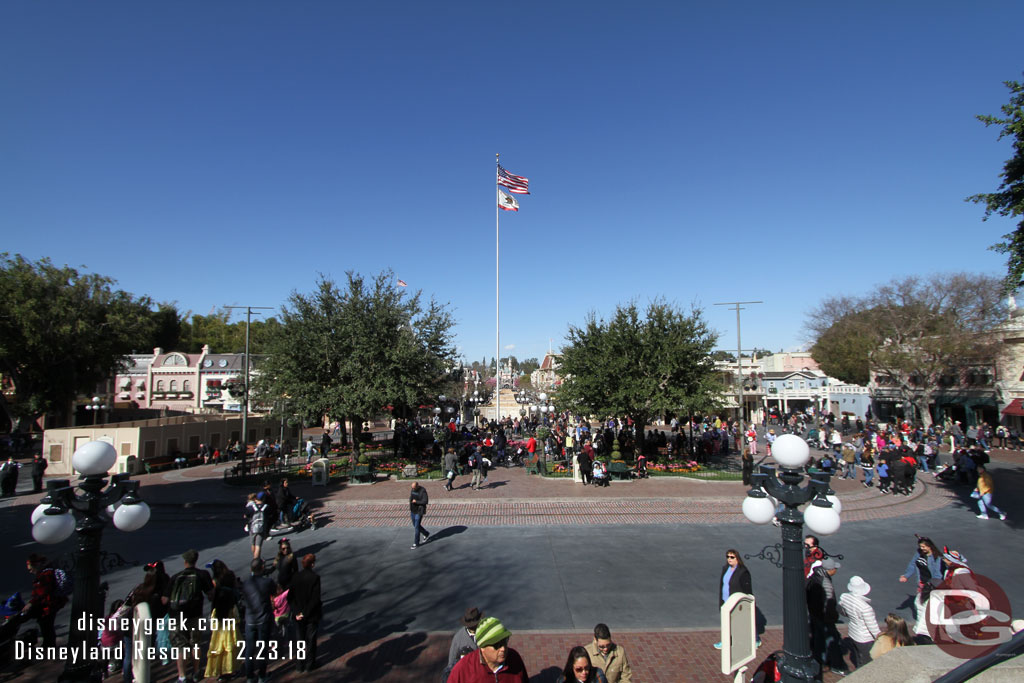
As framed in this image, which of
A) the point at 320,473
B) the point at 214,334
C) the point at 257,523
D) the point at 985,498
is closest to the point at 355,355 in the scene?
the point at 320,473

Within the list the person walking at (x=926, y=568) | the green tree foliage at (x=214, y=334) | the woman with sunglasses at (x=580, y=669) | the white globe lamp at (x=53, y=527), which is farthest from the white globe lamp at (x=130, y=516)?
the green tree foliage at (x=214, y=334)

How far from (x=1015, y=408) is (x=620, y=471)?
34.6 metres

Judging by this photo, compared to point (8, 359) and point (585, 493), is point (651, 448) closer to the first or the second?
point (585, 493)

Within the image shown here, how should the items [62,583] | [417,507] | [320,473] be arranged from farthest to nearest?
[320,473] < [417,507] < [62,583]

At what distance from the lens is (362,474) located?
19156 millimetres

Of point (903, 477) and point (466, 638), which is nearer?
point (466, 638)

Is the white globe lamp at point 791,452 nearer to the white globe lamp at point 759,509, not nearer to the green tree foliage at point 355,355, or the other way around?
the white globe lamp at point 759,509

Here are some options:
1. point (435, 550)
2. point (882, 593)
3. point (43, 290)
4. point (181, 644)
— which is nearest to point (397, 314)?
point (435, 550)

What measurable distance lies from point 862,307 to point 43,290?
63.0m

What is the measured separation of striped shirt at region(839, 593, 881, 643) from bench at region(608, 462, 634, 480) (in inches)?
478

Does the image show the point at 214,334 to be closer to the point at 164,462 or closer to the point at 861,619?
the point at 164,462

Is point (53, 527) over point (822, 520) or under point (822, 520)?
under

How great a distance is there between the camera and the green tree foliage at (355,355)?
69.7 feet

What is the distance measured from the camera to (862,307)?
45.8 m
